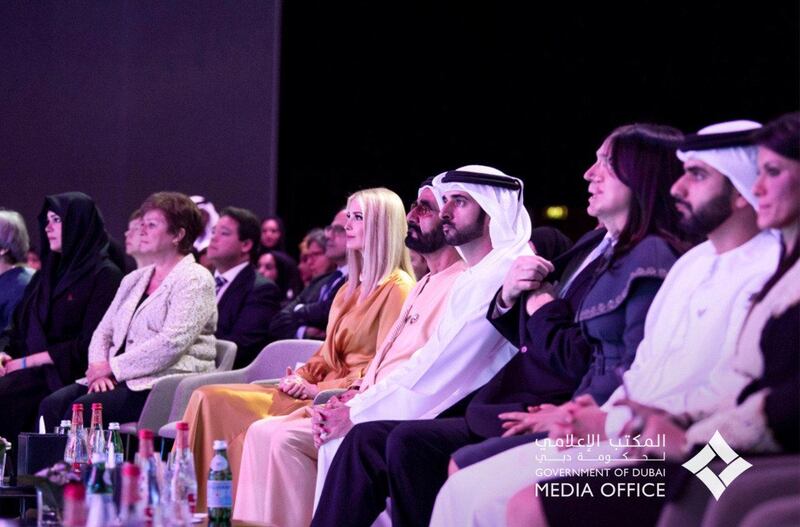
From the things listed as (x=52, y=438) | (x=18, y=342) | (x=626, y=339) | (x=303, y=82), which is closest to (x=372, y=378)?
(x=52, y=438)

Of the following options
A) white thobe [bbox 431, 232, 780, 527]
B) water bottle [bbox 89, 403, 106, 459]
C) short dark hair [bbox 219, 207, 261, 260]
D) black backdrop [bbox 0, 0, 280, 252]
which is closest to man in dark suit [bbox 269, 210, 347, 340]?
short dark hair [bbox 219, 207, 261, 260]

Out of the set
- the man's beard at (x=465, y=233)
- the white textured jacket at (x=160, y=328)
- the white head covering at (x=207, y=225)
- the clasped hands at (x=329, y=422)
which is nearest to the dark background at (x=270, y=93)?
the white head covering at (x=207, y=225)

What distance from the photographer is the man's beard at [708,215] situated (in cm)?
251

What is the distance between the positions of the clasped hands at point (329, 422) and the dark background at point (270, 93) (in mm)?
3186

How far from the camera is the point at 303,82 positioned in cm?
815

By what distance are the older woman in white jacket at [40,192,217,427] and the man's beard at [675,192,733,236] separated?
2.88m

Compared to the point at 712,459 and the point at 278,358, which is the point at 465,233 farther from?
the point at 278,358

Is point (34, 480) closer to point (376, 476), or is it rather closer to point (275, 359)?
point (376, 476)

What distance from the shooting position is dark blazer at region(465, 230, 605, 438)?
9.82ft

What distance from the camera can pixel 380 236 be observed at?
434 cm

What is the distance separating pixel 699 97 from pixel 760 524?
3840 mm

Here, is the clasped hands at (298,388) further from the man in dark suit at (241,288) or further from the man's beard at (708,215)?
the man's beard at (708,215)

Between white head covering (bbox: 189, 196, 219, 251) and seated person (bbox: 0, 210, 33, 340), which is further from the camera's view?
white head covering (bbox: 189, 196, 219, 251)

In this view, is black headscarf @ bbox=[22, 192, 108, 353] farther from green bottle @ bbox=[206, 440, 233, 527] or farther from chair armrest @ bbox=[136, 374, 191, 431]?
green bottle @ bbox=[206, 440, 233, 527]
